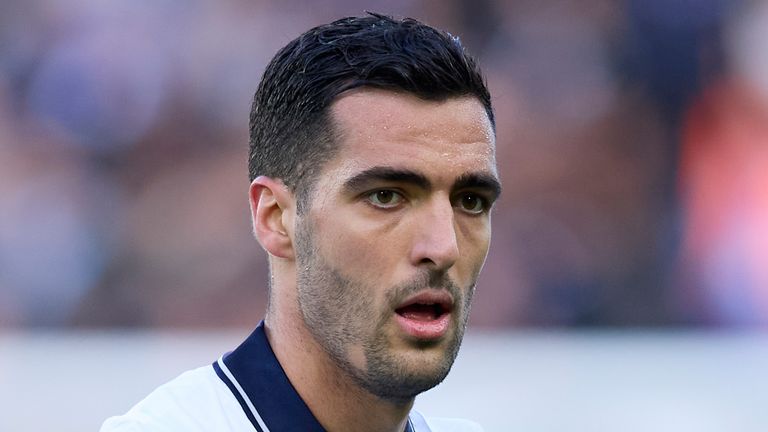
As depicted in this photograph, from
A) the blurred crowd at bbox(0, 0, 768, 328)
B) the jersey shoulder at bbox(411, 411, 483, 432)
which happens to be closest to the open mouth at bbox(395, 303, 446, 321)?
the jersey shoulder at bbox(411, 411, 483, 432)

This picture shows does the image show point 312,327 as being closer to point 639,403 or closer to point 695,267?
point 639,403

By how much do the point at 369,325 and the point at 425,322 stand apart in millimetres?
105

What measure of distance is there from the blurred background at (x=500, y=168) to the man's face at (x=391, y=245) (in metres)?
4.09

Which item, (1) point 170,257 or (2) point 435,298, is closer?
(2) point 435,298

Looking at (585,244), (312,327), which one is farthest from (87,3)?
(312,327)

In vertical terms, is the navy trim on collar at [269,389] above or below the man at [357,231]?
below

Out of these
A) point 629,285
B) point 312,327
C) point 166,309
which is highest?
point 629,285

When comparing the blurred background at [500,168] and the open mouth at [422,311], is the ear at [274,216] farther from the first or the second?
the blurred background at [500,168]

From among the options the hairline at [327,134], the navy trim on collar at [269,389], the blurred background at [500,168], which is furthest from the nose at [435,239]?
the blurred background at [500,168]

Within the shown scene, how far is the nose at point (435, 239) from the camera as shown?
202 cm

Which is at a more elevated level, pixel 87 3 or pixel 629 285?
pixel 87 3

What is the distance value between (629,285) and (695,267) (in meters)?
0.40

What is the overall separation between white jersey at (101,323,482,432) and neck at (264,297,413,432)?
21mm

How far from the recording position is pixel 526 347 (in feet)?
20.4
